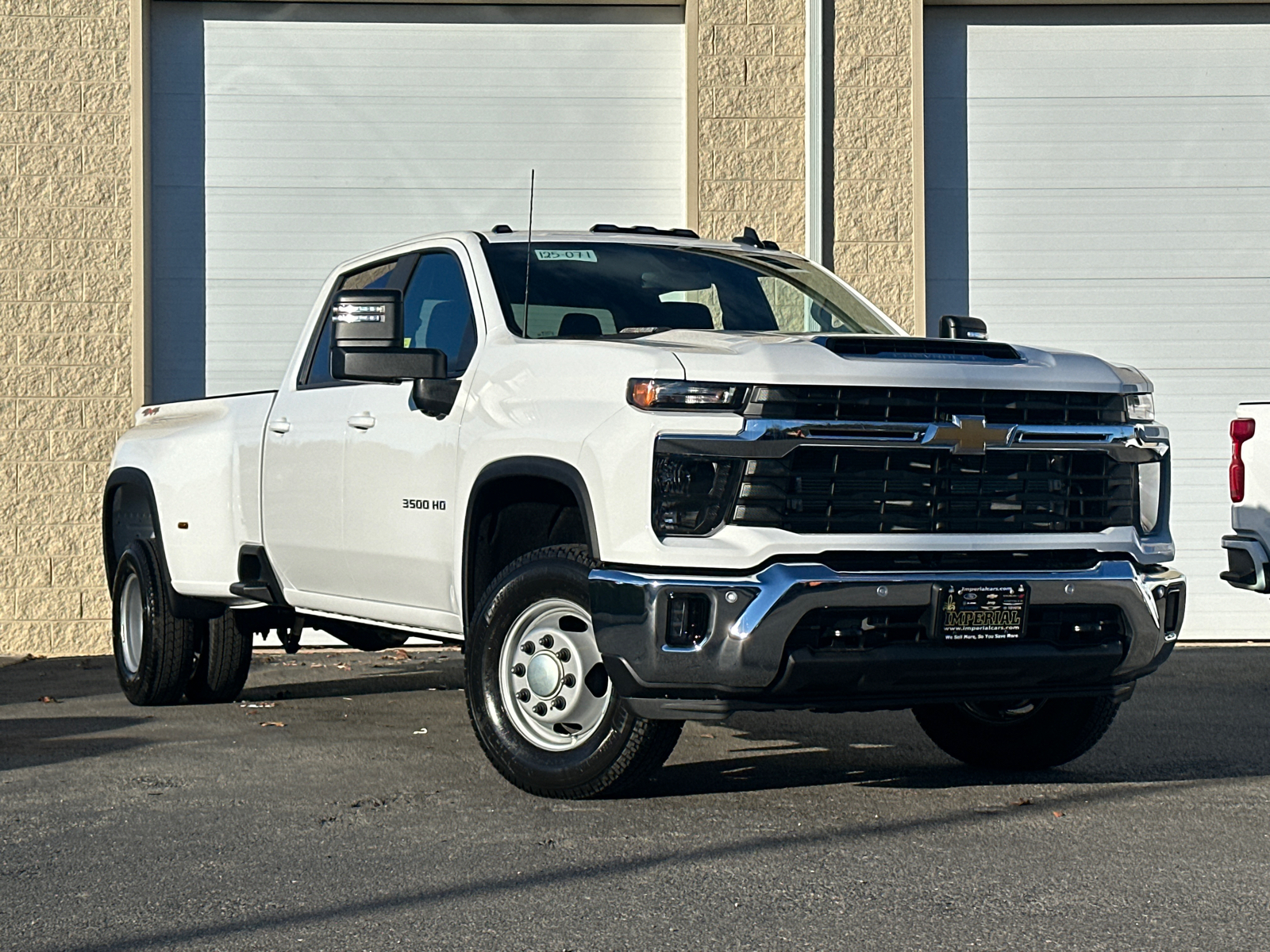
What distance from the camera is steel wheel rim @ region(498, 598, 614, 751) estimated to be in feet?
19.8

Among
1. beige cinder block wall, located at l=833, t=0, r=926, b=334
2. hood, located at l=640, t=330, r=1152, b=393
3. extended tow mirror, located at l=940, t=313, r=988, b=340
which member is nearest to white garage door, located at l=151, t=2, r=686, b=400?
beige cinder block wall, located at l=833, t=0, r=926, b=334

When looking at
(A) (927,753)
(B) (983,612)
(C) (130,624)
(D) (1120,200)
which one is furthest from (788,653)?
(D) (1120,200)

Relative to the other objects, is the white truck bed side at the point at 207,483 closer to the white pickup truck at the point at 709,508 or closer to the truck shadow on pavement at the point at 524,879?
the white pickup truck at the point at 709,508

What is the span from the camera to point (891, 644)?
569 cm

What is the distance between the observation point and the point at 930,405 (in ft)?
19.1

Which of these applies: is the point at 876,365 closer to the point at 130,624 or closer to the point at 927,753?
the point at 927,753

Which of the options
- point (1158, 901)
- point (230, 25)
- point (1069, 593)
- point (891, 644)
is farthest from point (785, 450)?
point (230, 25)

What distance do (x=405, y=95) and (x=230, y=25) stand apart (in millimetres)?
1462

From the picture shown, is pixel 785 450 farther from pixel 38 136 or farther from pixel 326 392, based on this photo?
pixel 38 136

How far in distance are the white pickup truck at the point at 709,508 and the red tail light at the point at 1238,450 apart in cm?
292

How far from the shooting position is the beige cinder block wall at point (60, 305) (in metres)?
13.3

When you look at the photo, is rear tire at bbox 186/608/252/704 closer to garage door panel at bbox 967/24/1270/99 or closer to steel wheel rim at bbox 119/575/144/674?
steel wheel rim at bbox 119/575/144/674

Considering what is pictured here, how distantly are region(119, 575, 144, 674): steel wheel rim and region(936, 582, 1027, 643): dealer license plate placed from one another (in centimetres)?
522

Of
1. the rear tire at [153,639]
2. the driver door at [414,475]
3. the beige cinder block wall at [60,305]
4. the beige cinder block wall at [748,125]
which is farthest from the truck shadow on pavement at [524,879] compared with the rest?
the beige cinder block wall at [60,305]
